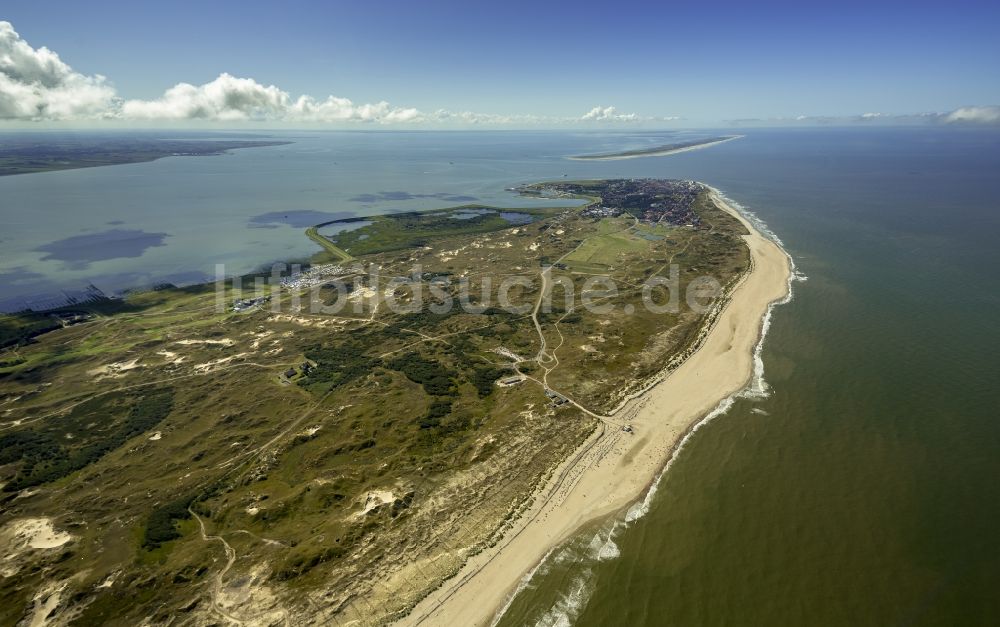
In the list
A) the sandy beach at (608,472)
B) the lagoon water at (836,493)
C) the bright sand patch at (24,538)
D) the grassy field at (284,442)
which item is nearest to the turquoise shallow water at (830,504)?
the lagoon water at (836,493)

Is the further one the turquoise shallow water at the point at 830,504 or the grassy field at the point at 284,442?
the grassy field at the point at 284,442

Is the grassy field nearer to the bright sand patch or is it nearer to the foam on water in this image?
the bright sand patch

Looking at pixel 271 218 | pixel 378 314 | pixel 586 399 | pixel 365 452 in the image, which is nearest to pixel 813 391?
pixel 586 399

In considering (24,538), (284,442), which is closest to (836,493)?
(284,442)

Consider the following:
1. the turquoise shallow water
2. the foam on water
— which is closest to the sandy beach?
the foam on water

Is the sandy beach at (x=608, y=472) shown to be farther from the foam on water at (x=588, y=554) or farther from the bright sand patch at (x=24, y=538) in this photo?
the bright sand patch at (x=24, y=538)

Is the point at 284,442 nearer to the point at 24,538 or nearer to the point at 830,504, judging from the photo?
the point at 24,538

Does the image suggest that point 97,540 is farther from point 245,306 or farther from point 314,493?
point 245,306
